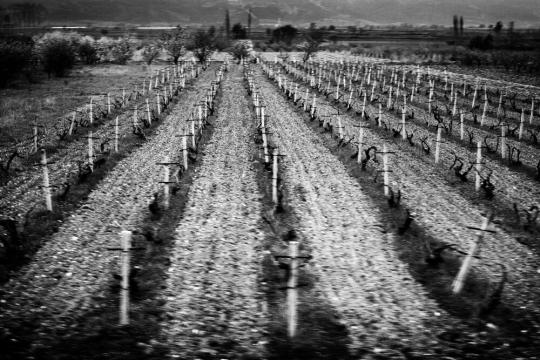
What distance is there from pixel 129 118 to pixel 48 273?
21408mm

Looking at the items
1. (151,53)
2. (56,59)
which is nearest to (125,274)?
(56,59)

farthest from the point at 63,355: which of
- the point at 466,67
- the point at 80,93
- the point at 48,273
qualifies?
the point at 466,67

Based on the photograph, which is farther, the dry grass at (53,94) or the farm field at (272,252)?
the dry grass at (53,94)

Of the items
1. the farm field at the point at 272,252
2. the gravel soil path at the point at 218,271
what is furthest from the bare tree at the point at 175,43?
the gravel soil path at the point at 218,271

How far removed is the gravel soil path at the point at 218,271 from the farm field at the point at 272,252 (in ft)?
0.14

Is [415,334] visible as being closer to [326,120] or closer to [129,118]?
[326,120]

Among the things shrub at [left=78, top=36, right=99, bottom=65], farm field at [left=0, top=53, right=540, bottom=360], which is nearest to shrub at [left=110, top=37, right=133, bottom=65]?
shrub at [left=78, top=36, right=99, bottom=65]

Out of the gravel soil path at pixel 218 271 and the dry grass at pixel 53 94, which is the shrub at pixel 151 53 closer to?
the dry grass at pixel 53 94

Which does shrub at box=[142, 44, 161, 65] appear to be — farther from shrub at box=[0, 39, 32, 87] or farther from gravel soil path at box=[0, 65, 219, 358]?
gravel soil path at box=[0, 65, 219, 358]

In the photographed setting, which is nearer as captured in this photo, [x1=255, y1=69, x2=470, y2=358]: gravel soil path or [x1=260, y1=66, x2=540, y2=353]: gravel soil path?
[x1=255, y1=69, x2=470, y2=358]: gravel soil path

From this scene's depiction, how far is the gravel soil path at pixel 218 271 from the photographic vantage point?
7910 millimetres

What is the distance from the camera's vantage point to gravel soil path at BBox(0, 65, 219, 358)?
8398mm

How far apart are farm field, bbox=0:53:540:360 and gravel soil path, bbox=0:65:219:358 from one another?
0.05 meters

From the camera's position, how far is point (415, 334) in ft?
26.8
